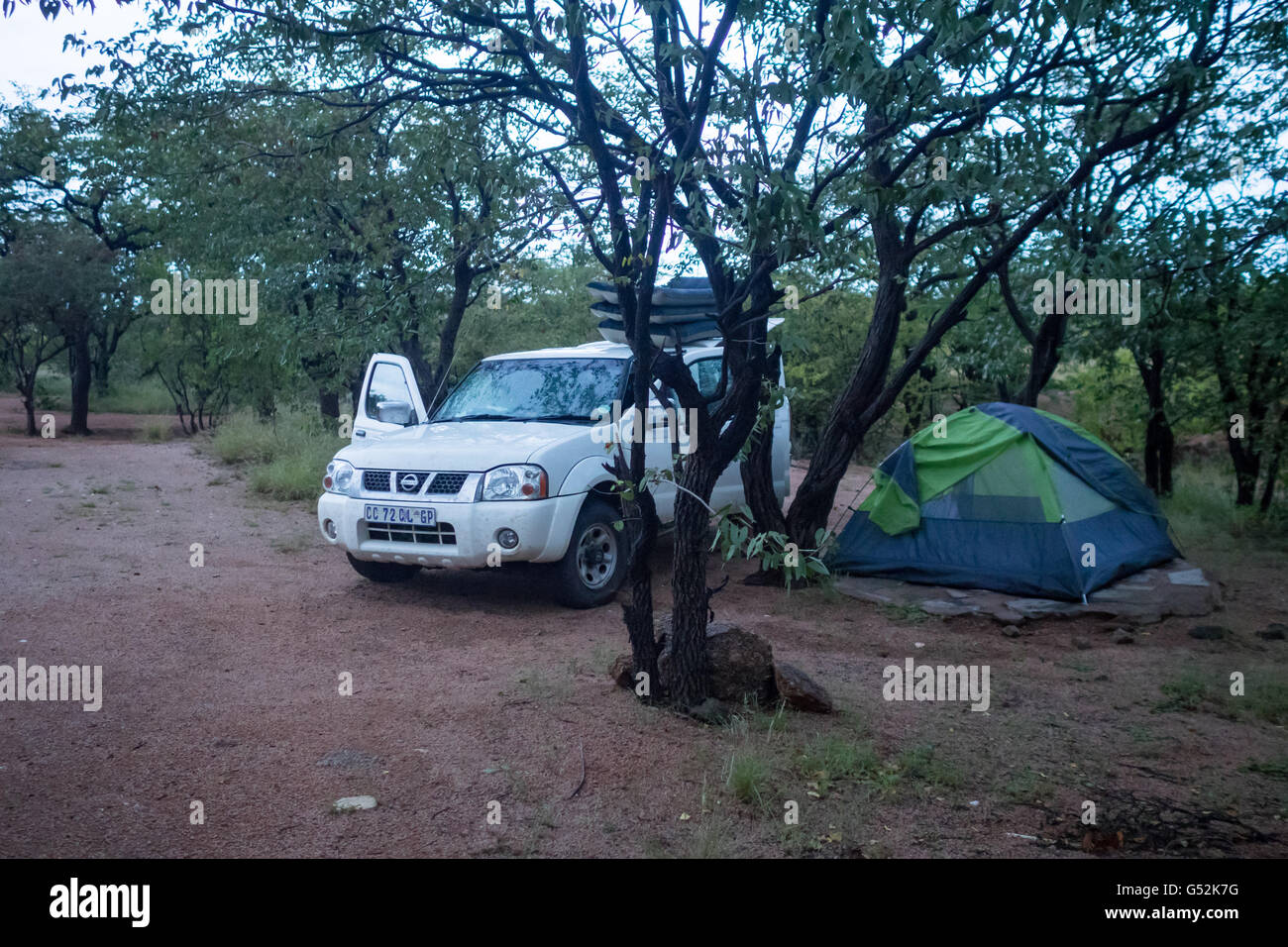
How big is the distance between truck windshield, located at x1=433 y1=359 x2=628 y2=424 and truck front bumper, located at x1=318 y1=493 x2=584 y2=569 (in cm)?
106

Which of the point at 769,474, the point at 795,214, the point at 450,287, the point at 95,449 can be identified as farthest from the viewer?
the point at 95,449

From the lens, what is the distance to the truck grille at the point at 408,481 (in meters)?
6.76

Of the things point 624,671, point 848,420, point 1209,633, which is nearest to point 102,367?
point 848,420

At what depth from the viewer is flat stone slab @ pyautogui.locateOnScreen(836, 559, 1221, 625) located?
7.52m

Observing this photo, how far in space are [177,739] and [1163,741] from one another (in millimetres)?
4451

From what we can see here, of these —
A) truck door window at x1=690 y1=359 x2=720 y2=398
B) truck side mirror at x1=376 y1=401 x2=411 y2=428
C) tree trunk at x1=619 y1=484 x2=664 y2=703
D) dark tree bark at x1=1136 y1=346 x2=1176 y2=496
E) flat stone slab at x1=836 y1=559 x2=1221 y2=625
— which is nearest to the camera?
tree trunk at x1=619 y1=484 x2=664 y2=703

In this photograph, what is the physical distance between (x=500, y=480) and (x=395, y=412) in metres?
1.90

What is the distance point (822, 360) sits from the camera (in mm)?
20000

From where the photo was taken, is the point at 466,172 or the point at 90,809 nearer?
the point at 90,809

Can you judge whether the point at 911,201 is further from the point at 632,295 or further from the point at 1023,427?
the point at 1023,427

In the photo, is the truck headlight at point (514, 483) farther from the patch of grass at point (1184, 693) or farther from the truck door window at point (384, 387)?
the patch of grass at point (1184, 693)

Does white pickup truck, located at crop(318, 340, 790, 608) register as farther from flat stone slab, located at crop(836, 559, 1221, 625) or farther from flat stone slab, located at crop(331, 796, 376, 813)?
flat stone slab, located at crop(331, 796, 376, 813)

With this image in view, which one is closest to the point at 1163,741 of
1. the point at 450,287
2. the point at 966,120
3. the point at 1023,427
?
the point at 966,120

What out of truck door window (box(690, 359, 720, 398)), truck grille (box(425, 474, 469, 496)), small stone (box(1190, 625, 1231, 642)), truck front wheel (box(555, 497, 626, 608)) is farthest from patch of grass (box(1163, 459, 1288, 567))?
truck grille (box(425, 474, 469, 496))
